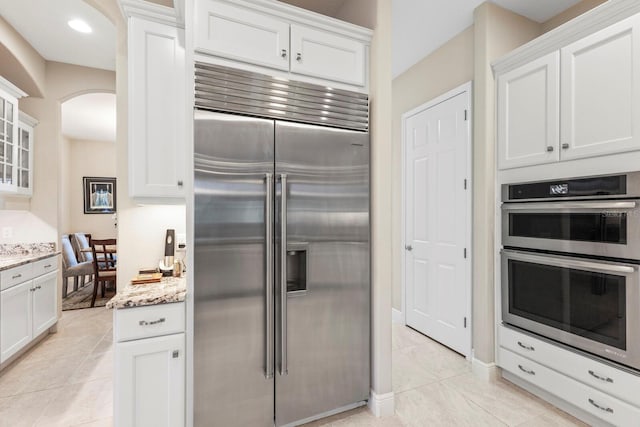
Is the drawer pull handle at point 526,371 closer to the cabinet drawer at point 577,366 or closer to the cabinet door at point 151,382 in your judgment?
the cabinet drawer at point 577,366

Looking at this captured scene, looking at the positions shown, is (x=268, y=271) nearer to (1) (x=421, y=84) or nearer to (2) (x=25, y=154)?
(1) (x=421, y=84)

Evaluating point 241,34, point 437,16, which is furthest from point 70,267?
point 437,16

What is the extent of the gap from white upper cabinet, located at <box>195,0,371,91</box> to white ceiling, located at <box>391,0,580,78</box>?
2.84ft

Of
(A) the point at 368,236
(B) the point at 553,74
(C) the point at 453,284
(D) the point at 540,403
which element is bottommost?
(D) the point at 540,403

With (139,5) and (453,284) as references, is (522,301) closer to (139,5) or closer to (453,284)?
(453,284)

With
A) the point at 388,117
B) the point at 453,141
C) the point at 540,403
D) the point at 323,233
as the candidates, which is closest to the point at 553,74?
the point at 453,141

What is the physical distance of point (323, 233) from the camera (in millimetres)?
1859

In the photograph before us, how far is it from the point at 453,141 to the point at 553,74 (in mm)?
907

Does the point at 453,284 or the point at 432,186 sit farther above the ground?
the point at 432,186

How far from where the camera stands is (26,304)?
9.04ft

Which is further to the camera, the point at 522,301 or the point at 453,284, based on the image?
the point at 453,284

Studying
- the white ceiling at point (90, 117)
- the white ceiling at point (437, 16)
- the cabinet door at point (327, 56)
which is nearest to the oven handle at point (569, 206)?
the cabinet door at point (327, 56)

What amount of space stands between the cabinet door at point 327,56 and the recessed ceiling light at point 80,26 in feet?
7.34

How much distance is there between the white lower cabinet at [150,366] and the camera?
1466 millimetres
